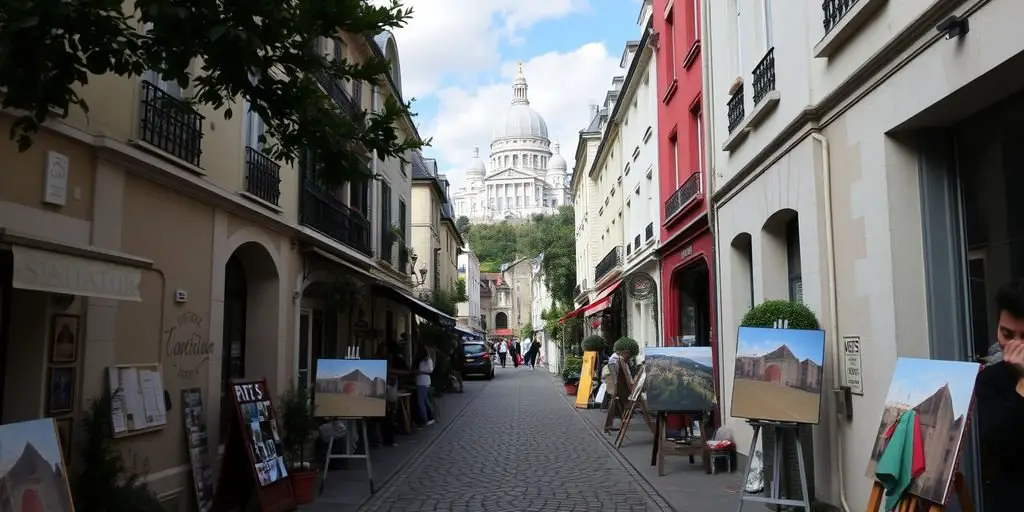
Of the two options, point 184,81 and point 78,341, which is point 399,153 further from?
point 78,341

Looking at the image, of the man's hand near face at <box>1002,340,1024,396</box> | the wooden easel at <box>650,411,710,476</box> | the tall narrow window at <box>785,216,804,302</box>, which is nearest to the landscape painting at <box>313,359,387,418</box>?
the wooden easel at <box>650,411,710,476</box>

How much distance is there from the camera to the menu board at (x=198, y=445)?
786 cm

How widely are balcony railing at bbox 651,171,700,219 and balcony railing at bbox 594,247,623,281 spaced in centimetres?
797

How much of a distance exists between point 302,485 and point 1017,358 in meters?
6.98

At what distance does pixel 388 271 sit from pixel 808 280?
13.2 metres

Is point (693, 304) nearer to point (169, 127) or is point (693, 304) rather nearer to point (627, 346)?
point (627, 346)

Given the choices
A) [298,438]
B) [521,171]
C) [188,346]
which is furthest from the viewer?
[521,171]

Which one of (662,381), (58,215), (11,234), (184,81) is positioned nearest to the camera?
(184,81)

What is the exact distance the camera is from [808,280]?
8148mm

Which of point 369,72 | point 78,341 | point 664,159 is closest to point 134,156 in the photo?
point 78,341

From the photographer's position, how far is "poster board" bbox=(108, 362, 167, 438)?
22.2 feet

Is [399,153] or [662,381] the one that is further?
[662,381]

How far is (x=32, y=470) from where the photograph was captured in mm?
4059

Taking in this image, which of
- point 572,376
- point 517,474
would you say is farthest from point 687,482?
point 572,376
